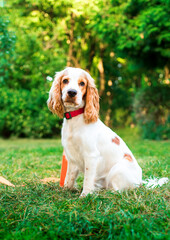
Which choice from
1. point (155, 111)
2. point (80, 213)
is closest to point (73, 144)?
point (80, 213)

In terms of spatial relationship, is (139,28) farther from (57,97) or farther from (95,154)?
(95,154)

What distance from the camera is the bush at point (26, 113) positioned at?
1146 cm

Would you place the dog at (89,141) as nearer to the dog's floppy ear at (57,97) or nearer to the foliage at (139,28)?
the dog's floppy ear at (57,97)

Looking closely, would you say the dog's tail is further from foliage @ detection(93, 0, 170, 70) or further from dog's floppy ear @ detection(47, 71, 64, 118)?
foliage @ detection(93, 0, 170, 70)

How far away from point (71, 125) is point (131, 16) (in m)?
7.18

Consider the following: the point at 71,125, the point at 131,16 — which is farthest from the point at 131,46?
the point at 71,125

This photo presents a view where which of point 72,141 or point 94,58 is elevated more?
point 94,58

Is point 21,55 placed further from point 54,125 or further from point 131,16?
point 131,16

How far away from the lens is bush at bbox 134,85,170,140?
31.5ft

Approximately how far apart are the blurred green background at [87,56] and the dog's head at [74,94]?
2.84 metres

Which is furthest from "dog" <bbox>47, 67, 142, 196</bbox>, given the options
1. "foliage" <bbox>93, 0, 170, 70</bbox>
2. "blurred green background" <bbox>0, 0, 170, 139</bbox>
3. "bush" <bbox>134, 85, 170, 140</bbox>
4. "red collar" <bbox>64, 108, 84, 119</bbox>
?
"bush" <bbox>134, 85, 170, 140</bbox>

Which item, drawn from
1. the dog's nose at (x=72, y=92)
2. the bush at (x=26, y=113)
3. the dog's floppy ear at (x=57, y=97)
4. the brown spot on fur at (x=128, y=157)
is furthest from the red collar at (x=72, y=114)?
the bush at (x=26, y=113)

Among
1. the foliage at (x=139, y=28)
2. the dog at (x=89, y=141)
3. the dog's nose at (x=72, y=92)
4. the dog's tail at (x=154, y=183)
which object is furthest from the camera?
the foliage at (x=139, y=28)

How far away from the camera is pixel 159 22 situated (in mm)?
7320
